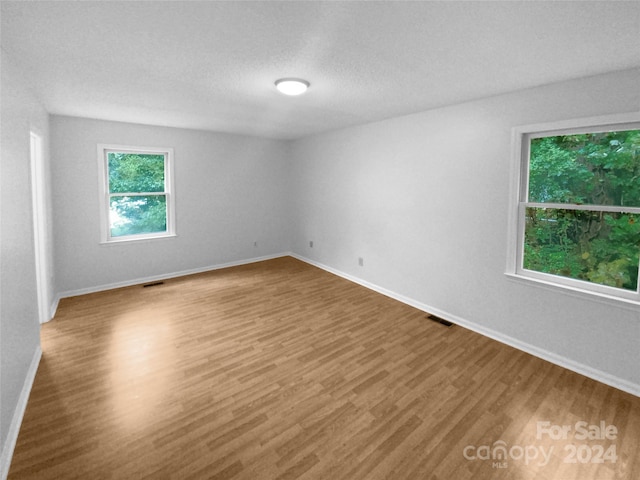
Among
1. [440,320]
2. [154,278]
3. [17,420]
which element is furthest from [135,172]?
[440,320]

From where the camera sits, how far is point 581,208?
2670 millimetres

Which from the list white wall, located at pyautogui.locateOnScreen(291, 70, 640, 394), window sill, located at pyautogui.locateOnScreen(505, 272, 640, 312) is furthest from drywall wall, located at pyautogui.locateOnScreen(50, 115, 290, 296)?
window sill, located at pyautogui.locateOnScreen(505, 272, 640, 312)

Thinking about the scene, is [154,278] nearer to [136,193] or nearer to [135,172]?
[136,193]

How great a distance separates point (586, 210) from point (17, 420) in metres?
4.60

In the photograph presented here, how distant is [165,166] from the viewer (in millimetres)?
5066

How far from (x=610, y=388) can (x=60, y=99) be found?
232 inches

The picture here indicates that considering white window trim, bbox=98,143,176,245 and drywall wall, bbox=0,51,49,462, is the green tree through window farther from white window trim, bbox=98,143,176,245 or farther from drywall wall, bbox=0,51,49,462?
drywall wall, bbox=0,51,49,462

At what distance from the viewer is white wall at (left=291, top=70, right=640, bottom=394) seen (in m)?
2.53

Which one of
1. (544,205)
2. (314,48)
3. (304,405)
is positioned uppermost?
(314,48)

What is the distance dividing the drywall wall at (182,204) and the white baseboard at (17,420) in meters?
2.09

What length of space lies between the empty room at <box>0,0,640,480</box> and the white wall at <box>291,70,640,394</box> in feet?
0.08

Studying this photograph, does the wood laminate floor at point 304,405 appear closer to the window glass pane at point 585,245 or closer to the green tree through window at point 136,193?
the window glass pane at point 585,245

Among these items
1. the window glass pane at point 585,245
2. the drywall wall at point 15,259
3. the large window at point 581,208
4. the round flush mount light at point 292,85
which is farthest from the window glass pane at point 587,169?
the drywall wall at point 15,259

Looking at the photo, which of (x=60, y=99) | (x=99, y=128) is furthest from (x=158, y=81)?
(x=99, y=128)
